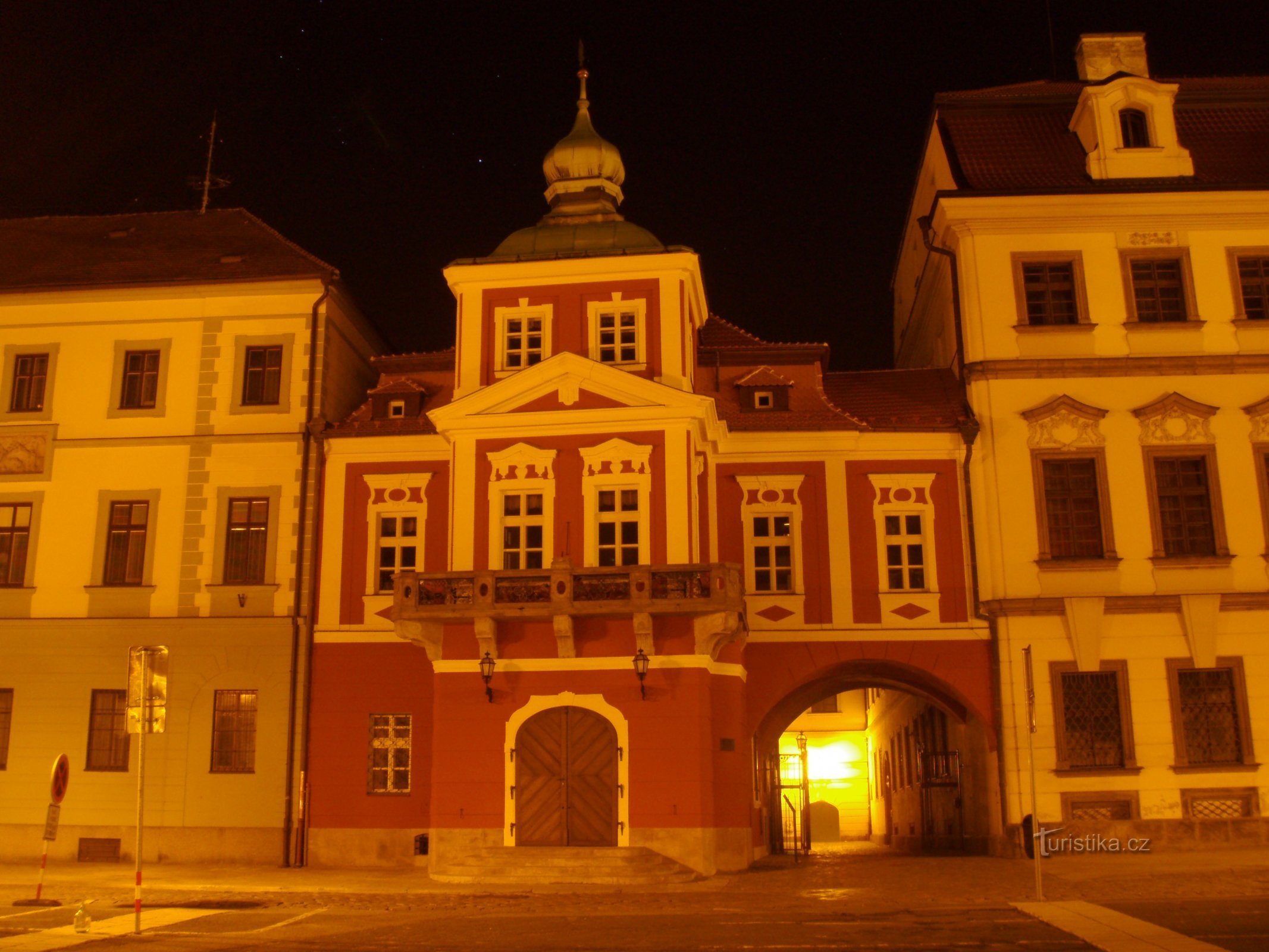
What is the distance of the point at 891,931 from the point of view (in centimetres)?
1543

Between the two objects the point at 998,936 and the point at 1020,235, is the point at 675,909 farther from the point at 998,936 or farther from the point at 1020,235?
the point at 1020,235

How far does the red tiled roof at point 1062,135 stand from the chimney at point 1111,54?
1.51 meters

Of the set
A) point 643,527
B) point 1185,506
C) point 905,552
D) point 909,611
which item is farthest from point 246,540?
point 1185,506

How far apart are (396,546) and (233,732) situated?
17.3 ft

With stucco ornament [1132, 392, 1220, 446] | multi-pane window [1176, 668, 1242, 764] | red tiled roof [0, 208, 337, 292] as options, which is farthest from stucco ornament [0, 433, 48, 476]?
multi-pane window [1176, 668, 1242, 764]

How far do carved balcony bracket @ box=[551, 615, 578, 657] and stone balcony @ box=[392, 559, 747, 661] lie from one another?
2cm

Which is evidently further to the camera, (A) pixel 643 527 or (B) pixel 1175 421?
(B) pixel 1175 421

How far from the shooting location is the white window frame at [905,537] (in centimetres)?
2736

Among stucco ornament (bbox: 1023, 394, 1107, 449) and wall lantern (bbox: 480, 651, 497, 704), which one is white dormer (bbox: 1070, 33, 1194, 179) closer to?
stucco ornament (bbox: 1023, 394, 1107, 449)

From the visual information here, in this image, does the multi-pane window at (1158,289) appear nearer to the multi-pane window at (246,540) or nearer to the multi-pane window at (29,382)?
the multi-pane window at (246,540)

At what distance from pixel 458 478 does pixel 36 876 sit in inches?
427

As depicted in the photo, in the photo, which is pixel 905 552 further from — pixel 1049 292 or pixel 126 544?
pixel 126 544

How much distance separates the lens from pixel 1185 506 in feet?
89.2

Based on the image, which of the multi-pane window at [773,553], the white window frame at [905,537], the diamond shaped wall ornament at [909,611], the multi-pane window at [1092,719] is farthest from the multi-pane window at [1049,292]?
the multi-pane window at [1092,719]
